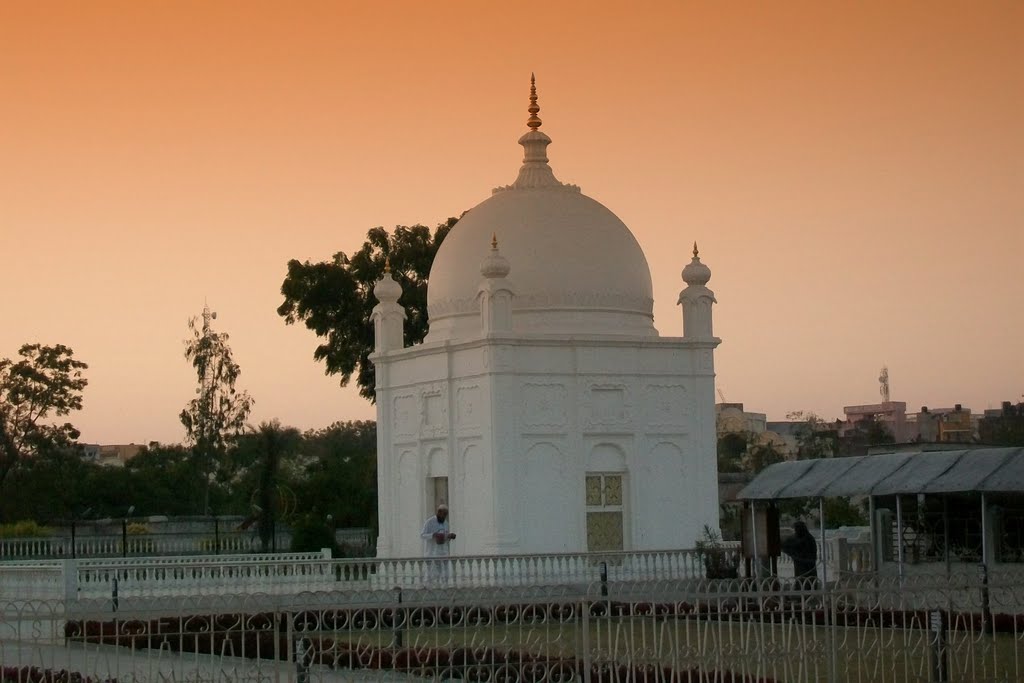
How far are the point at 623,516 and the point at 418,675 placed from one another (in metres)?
16.0

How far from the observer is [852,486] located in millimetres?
24844

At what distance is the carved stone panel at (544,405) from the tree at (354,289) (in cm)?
1543

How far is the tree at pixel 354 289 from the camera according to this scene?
4812cm

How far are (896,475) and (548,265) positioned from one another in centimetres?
1152

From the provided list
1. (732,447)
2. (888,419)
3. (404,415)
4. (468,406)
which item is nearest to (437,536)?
(468,406)

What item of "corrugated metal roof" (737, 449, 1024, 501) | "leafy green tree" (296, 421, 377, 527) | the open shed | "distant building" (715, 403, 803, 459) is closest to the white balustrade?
"corrugated metal roof" (737, 449, 1024, 501)

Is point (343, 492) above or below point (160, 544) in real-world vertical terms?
above

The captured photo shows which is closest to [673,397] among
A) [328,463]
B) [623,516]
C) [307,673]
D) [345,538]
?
[623,516]

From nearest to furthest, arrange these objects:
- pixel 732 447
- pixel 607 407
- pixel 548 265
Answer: pixel 607 407, pixel 548 265, pixel 732 447

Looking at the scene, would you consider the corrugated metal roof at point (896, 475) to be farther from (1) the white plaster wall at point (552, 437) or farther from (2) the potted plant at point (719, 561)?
(1) the white plaster wall at point (552, 437)

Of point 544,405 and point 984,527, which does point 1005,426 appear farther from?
point 984,527

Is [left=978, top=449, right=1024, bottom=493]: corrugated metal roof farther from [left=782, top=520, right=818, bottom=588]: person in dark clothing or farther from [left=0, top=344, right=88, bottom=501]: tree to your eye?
[left=0, top=344, right=88, bottom=501]: tree

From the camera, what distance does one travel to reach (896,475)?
2422cm

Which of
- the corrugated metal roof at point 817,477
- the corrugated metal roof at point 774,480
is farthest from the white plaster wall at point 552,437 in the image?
the corrugated metal roof at point 817,477
